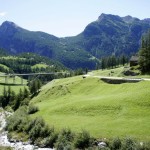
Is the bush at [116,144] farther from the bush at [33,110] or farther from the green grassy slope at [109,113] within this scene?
the bush at [33,110]

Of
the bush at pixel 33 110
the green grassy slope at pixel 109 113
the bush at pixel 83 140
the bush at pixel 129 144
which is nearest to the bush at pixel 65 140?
the bush at pixel 83 140

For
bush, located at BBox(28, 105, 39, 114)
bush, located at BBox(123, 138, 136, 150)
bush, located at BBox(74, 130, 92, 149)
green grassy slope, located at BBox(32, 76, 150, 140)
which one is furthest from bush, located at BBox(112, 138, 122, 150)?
bush, located at BBox(28, 105, 39, 114)

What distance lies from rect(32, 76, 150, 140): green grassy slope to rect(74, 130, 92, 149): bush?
2016mm

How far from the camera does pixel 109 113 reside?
74.6m

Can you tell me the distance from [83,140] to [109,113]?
16.6 metres

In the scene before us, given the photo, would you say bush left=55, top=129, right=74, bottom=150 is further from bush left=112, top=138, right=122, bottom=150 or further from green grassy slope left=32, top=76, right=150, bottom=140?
bush left=112, top=138, right=122, bottom=150

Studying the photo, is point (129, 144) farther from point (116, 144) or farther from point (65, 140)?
point (65, 140)

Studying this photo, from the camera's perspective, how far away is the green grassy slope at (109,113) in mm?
62000

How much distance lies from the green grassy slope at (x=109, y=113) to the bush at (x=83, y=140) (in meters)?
2.02

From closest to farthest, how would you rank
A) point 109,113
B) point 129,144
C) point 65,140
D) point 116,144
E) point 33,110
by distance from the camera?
point 129,144, point 116,144, point 65,140, point 109,113, point 33,110

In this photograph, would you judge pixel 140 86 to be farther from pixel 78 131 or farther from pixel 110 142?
pixel 110 142

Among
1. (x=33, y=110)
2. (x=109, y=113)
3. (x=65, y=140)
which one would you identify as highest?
(x=109, y=113)

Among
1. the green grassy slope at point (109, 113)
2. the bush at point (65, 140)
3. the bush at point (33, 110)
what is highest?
the green grassy slope at point (109, 113)

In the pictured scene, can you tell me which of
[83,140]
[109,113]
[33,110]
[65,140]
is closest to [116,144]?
[83,140]
